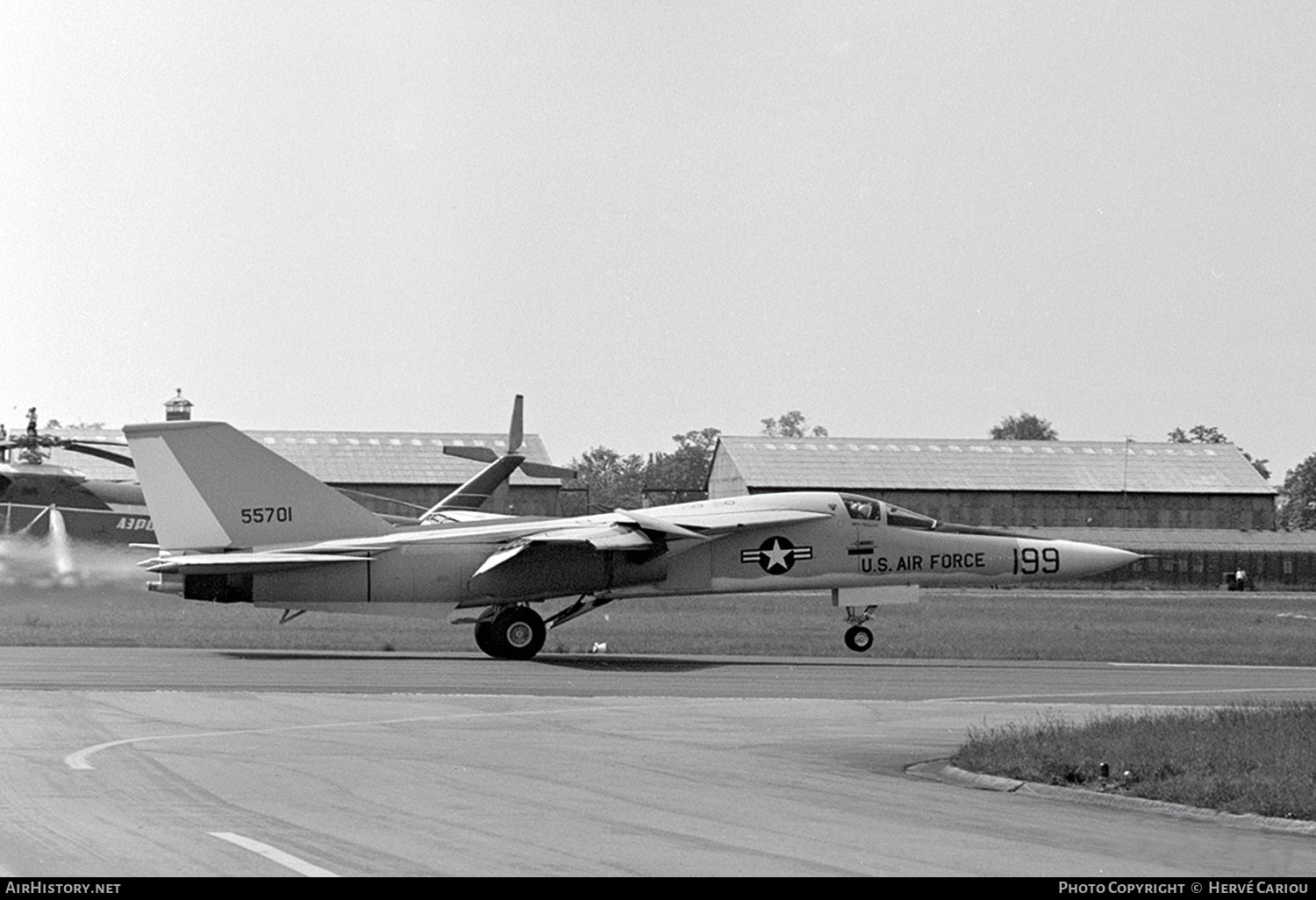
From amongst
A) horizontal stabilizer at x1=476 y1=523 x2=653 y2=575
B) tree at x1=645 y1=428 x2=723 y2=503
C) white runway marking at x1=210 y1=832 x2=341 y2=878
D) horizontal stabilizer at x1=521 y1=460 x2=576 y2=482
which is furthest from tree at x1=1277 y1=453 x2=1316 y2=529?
white runway marking at x1=210 y1=832 x2=341 y2=878

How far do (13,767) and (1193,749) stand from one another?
369 inches

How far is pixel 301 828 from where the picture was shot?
10.5 m

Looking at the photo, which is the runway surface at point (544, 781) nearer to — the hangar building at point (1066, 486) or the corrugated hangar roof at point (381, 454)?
the corrugated hangar roof at point (381, 454)

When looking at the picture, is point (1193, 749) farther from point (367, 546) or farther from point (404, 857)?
point (367, 546)

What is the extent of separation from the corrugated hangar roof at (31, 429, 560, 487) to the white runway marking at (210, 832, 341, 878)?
71.8 metres

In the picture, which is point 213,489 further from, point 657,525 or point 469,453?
point 469,453

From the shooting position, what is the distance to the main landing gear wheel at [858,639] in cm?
3050

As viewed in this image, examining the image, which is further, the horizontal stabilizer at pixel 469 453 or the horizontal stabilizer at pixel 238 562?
the horizontal stabilizer at pixel 469 453

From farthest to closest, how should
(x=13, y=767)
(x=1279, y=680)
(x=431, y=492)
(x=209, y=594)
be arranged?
1. (x=431, y=492)
2. (x=209, y=594)
3. (x=1279, y=680)
4. (x=13, y=767)

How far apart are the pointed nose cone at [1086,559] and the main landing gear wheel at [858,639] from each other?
4.19m

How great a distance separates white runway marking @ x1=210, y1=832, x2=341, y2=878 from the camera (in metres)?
8.83

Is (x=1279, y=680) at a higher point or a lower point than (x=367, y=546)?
lower

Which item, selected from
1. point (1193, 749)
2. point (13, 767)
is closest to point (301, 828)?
point (13, 767)

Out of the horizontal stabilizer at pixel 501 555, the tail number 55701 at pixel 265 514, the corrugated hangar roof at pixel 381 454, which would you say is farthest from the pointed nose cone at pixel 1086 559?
the corrugated hangar roof at pixel 381 454
